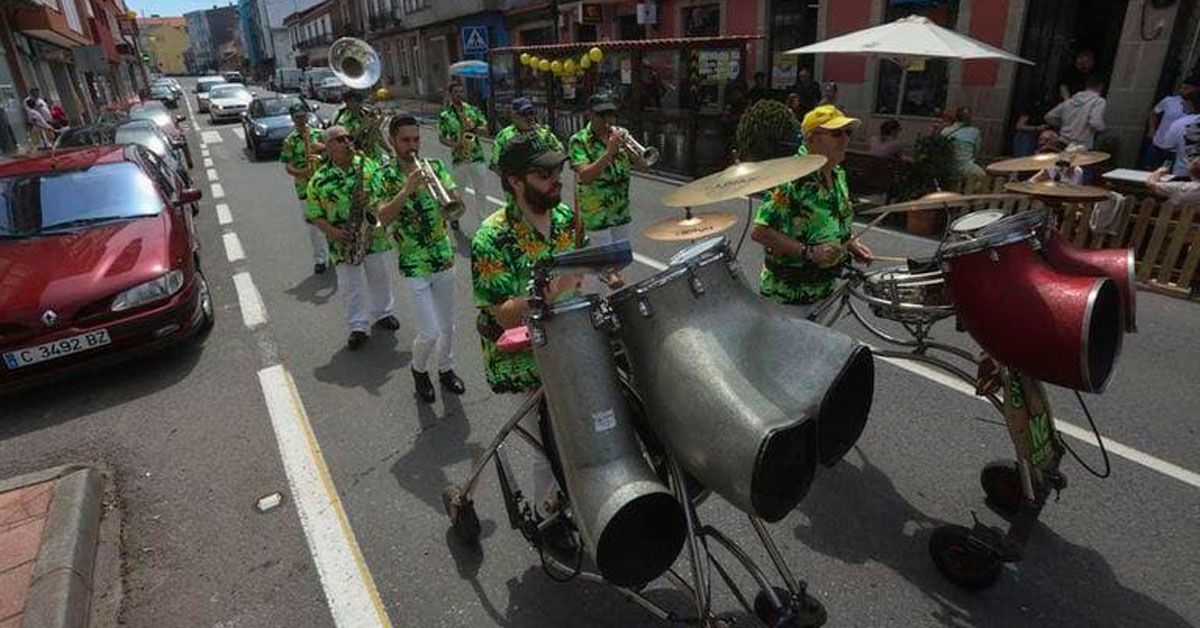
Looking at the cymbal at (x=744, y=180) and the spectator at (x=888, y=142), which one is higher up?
the cymbal at (x=744, y=180)

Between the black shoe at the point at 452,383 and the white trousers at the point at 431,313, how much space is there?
0.55 ft

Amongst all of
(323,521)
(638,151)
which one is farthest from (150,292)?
(638,151)

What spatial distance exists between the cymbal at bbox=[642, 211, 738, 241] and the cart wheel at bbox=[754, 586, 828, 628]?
4.69 ft

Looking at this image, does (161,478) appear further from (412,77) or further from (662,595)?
(412,77)

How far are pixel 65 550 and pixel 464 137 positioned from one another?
7.86 metres

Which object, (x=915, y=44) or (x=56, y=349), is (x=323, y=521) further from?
(x=915, y=44)

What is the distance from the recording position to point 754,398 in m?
2.01

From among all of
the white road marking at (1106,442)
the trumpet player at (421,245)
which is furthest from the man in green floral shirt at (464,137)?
the white road marking at (1106,442)

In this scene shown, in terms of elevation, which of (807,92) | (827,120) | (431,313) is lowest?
(431,313)

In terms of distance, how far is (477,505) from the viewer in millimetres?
3861

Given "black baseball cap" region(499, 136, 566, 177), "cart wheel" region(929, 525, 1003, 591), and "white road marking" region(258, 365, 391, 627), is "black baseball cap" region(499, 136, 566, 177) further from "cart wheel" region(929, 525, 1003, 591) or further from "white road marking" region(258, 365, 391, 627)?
"cart wheel" region(929, 525, 1003, 591)

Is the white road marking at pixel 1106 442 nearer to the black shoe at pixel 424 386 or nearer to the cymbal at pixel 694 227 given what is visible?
the cymbal at pixel 694 227

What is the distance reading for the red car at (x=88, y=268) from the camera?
5.00 m

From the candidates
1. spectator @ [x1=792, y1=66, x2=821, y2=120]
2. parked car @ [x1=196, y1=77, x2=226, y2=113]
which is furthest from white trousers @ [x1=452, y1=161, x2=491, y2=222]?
parked car @ [x1=196, y1=77, x2=226, y2=113]
